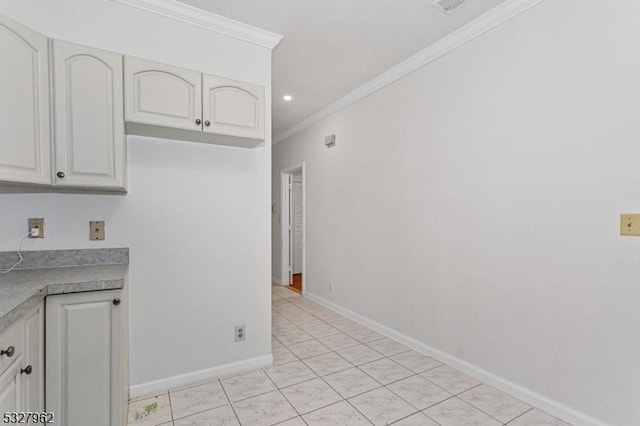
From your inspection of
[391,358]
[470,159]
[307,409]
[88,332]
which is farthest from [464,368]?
[88,332]

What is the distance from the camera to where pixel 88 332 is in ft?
4.90

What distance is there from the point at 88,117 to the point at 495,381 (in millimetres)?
3152

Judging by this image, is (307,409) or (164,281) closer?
(307,409)

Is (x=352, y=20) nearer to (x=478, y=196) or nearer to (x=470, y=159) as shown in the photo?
(x=470, y=159)

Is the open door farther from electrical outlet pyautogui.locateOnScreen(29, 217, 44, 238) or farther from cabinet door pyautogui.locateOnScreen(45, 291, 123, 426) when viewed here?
cabinet door pyautogui.locateOnScreen(45, 291, 123, 426)

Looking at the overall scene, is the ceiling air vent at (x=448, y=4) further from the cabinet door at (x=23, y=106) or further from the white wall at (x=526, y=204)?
the cabinet door at (x=23, y=106)

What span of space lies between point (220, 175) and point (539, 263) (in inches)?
90.8

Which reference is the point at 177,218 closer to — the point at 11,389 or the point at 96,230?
the point at 96,230

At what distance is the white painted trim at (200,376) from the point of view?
214 cm

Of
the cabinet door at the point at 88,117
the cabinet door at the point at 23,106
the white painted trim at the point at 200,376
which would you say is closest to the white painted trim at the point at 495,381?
the white painted trim at the point at 200,376

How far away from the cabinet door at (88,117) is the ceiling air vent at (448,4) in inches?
82.7

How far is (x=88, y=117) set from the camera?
1.77m

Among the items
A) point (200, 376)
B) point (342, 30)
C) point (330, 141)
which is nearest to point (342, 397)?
point (200, 376)

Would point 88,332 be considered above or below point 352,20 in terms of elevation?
below
